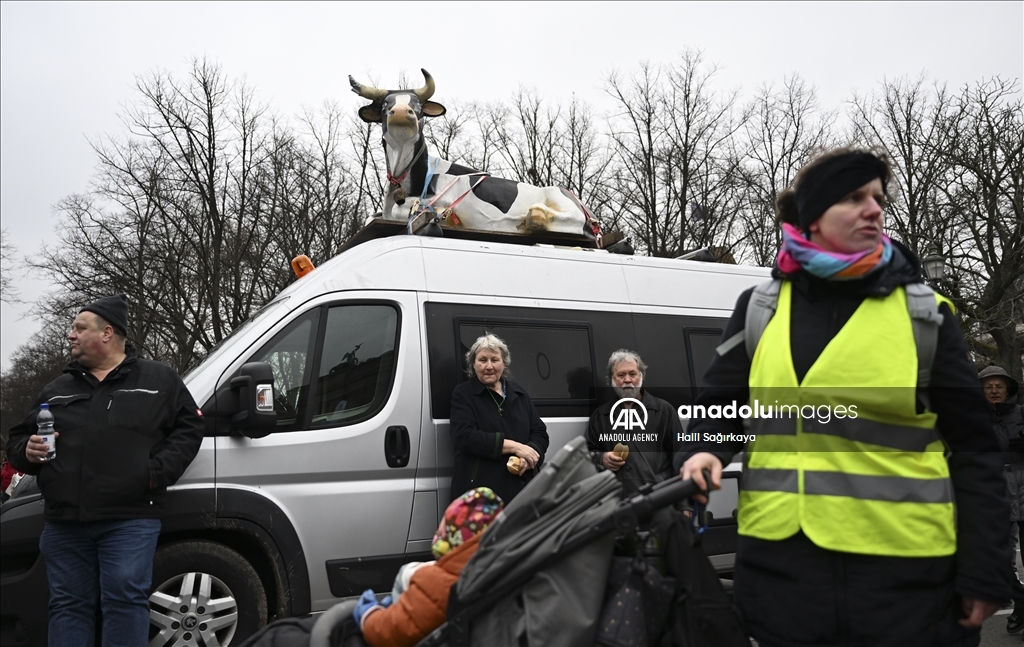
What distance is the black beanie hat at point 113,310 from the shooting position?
4582 mm

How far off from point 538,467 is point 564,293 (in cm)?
142

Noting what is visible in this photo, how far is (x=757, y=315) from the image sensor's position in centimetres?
254

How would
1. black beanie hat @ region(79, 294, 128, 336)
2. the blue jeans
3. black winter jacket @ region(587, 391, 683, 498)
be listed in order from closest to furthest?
1. the blue jeans
2. black beanie hat @ region(79, 294, 128, 336)
3. black winter jacket @ region(587, 391, 683, 498)

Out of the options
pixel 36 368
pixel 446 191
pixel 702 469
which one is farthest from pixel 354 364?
pixel 36 368

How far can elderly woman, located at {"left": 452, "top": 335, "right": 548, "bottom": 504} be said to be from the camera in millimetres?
5211

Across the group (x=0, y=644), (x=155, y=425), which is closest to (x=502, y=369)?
(x=155, y=425)

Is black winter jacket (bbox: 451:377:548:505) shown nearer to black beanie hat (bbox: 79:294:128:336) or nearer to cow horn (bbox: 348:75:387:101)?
black beanie hat (bbox: 79:294:128:336)

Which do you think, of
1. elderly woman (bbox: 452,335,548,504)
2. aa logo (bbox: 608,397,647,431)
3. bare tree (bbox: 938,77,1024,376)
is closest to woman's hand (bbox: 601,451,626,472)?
aa logo (bbox: 608,397,647,431)

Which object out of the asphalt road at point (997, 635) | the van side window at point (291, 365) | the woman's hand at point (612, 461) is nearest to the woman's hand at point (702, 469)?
the woman's hand at point (612, 461)

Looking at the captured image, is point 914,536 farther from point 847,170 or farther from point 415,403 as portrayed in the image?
point 415,403

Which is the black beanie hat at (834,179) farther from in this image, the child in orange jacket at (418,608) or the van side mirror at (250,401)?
the van side mirror at (250,401)

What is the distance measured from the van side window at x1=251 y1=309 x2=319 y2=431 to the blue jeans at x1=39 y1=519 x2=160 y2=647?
3.44 ft

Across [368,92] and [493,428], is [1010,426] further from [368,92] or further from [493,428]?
[368,92]

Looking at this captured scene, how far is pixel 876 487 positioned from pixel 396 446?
353cm
